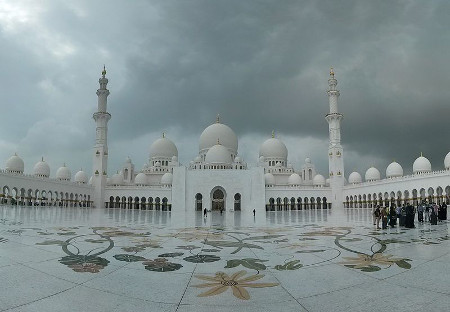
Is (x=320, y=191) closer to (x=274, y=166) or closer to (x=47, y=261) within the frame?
(x=274, y=166)

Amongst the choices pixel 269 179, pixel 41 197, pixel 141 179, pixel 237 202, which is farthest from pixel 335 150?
pixel 41 197

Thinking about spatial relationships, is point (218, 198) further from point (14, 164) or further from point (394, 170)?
point (14, 164)

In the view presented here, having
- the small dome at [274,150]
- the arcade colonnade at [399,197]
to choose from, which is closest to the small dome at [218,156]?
the small dome at [274,150]

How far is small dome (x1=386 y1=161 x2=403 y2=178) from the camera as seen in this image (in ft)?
148

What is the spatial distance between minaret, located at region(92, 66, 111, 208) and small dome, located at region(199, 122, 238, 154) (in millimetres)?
14810

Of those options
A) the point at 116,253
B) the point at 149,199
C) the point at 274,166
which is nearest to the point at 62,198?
the point at 149,199

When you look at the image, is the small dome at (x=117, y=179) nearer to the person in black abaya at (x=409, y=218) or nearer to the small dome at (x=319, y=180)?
the small dome at (x=319, y=180)

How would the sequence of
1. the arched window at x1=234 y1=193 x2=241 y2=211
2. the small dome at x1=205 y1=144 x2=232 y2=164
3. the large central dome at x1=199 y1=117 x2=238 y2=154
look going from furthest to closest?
the large central dome at x1=199 y1=117 x2=238 y2=154
the small dome at x1=205 y1=144 x2=232 y2=164
the arched window at x1=234 y1=193 x2=241 y2=211

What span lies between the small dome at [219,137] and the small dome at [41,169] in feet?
77.2

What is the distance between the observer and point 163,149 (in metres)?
58.3

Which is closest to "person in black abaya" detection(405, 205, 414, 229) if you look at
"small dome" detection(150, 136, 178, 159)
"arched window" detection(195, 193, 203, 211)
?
"arched window" detection(195, 193, 203, 211)

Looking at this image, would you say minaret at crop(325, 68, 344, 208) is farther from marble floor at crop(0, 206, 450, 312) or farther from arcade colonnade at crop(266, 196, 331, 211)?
marble floor at crop(0, 206, 450, 312)

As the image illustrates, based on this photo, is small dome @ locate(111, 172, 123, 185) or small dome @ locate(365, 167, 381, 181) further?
small dome @ locate(111, 172, 123, 185)

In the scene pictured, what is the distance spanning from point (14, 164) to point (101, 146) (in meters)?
11.4
